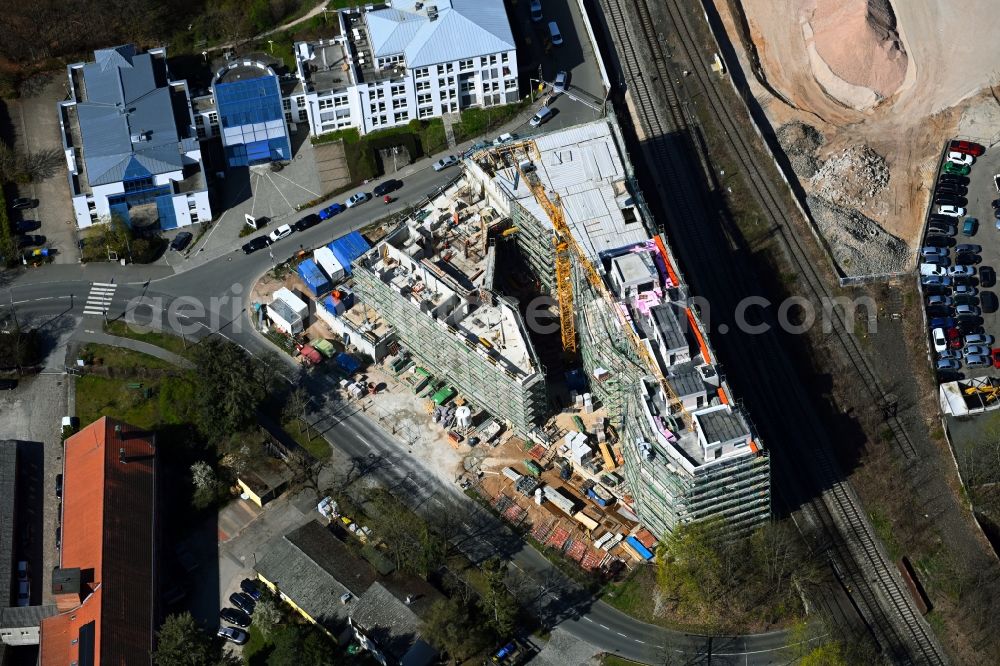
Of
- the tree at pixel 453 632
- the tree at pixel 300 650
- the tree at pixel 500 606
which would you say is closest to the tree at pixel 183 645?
the tree at pixel 300 650

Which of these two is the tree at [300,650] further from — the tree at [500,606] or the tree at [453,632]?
the tree at [500,606]

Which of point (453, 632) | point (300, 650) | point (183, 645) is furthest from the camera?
point (300, 650)

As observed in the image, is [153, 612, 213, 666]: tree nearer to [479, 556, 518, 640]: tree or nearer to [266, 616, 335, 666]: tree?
[266, 616, 335, 666]: tree

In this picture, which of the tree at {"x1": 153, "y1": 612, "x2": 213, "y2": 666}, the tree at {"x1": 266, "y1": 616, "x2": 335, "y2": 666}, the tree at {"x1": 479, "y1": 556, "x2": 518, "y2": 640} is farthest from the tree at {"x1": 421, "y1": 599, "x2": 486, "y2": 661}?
the tree at {"x1": 153, "y1": 612, "x2": 213, "y2": 666}

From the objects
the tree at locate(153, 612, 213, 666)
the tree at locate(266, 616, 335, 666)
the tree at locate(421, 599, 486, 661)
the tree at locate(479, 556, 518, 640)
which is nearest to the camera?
the tree at locate(153, 612, 213, 666)

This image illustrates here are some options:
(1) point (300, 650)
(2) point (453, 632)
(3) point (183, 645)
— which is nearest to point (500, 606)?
(2) point (453, 632)

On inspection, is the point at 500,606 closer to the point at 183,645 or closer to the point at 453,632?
the point at 453,632
